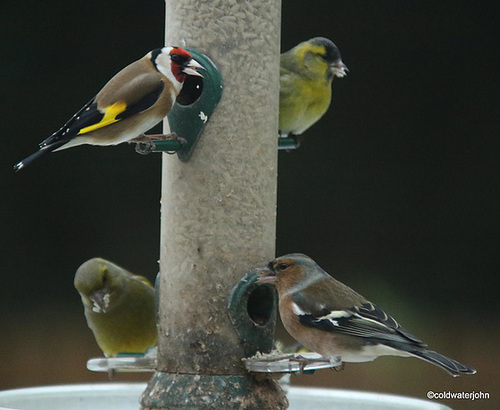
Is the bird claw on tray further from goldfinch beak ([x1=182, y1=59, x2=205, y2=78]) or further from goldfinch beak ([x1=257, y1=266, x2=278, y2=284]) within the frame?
goldfinch beak ([x1=182, y1=59, x2=205, y2=78])

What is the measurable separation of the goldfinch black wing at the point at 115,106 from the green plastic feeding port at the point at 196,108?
0.66 feet

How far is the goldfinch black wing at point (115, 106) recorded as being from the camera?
446cm

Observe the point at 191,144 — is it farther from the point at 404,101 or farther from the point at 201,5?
the point at 404,101

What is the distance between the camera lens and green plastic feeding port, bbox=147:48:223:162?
15.3 ft

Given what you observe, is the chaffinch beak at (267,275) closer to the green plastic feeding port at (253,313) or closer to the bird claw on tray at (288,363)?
the green plastic feeding port at (253,313)

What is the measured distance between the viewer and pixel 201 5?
470 cm

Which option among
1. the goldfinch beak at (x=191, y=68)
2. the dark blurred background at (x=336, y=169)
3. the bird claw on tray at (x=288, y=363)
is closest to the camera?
the bird claw on tray at (x=288, y=363)

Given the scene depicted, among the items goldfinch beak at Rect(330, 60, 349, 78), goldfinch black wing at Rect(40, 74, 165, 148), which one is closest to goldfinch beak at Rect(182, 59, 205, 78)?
goldfinch black wing at Rect(40, 74, 165, 148)

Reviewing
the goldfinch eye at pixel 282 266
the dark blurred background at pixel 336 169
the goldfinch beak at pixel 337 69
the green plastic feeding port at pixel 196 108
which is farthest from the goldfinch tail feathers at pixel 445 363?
the dark blurred background at pixel 336 169

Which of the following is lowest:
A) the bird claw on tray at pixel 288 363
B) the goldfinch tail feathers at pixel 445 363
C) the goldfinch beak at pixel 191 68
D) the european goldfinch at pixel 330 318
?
the bird claw on tray at pixel 288 363

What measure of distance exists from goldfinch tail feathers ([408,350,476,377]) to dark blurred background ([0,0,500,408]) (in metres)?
6.90

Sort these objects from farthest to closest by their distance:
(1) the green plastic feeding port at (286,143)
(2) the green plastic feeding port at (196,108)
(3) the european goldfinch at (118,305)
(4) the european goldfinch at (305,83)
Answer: (4) the european goldfinch at (305,83) → (3) the european goldfinch at (118,305) → (1) the green plastic feeding port at (286,143) → (2) the green plastic feeding port at (196,108)

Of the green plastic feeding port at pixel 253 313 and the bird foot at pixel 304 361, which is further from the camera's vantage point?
the green plastic feeding port at pixel 253 313

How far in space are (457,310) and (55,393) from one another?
7292mm
